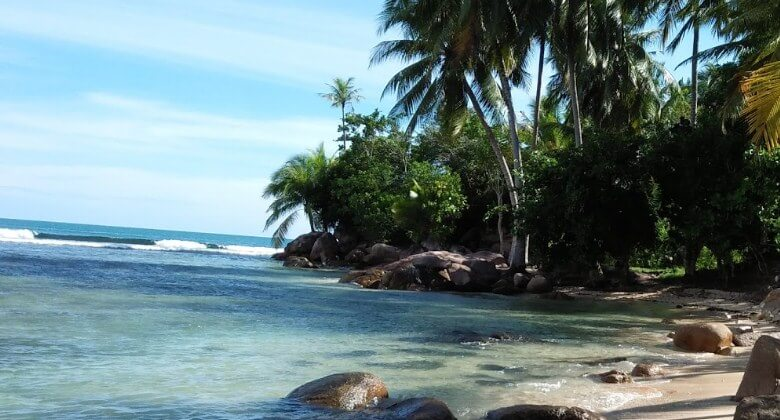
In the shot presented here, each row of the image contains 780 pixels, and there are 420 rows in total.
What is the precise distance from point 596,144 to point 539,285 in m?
5.13

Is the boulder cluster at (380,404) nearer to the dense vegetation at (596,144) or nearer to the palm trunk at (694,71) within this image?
the dense vegetation at (596,144)

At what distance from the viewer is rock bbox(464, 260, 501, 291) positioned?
24.2 m

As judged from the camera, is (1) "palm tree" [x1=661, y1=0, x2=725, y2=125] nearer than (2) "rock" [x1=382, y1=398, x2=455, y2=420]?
No

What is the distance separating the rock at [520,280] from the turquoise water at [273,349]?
3866 millimetres

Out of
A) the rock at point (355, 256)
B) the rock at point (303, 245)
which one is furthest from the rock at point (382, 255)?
the rock at point (303, 245)

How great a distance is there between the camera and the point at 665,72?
3045 centimetres

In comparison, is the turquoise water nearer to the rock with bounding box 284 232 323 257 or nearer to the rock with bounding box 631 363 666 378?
the rock with bounding box 631 363 666 378

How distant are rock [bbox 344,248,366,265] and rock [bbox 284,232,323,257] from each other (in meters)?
3.64

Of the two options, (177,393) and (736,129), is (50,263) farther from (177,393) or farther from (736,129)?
(736,129)

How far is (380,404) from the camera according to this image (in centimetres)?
690

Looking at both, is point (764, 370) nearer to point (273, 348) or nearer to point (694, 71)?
point (273, 348)

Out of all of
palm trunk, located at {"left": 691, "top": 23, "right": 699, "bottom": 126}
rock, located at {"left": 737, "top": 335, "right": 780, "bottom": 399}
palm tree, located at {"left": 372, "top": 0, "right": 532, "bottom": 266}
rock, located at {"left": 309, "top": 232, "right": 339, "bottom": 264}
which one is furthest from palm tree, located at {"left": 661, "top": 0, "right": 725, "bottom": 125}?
rock, located at {"left": 309, "top": 232, "right": 339, "bottom": 264}

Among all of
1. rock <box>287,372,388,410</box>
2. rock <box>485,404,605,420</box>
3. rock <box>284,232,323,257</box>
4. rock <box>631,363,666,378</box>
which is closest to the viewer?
rock <box>485,404,605,420</box>

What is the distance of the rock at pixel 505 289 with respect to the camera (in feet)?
→ 76.4
